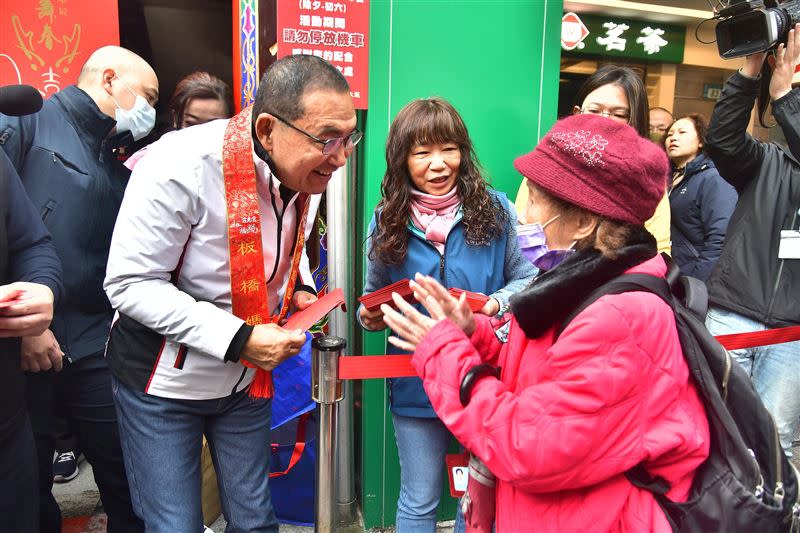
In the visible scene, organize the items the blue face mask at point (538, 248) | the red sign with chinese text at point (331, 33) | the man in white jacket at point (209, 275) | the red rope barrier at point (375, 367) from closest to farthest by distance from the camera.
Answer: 1. the blue face mask at point (538, 248)
2. the man in white jacket at point (209, 275)
3. the red rope barrier at point (375, 367)
4. the red sign with chinese text at point (331, 33)

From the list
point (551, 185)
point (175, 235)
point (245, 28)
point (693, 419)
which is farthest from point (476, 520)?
point (245, 28)

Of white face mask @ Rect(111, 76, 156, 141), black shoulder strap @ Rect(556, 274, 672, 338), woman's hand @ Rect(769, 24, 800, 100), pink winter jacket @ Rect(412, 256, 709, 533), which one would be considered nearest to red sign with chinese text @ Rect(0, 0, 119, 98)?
white face mask @ Rect(111, 76, 156, 141)

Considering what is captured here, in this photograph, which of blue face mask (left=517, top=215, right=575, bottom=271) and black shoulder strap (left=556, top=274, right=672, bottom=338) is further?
blue face mask (left=517, top=215, right=575, bottom=271)

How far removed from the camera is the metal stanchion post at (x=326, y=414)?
1.84 metres

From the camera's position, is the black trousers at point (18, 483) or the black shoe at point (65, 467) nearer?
the black trousers at point (18, 483)

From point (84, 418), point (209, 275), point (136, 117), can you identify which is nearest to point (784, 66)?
point (209, 275)

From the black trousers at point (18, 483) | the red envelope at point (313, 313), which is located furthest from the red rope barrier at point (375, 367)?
the black trousers at point (18, 483)

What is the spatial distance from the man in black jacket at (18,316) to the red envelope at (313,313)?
0.71m

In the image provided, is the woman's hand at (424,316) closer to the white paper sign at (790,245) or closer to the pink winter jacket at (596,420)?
the pink winter jacket at (596,420)

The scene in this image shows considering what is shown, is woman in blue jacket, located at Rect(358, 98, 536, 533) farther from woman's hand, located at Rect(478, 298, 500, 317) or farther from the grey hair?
the grey hair

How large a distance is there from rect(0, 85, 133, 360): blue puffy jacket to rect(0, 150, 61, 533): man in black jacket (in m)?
0.49

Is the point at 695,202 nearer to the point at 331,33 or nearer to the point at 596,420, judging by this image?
the point at 331,33

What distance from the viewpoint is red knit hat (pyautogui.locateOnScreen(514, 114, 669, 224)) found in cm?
126

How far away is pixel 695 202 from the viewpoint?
359 centimetres
